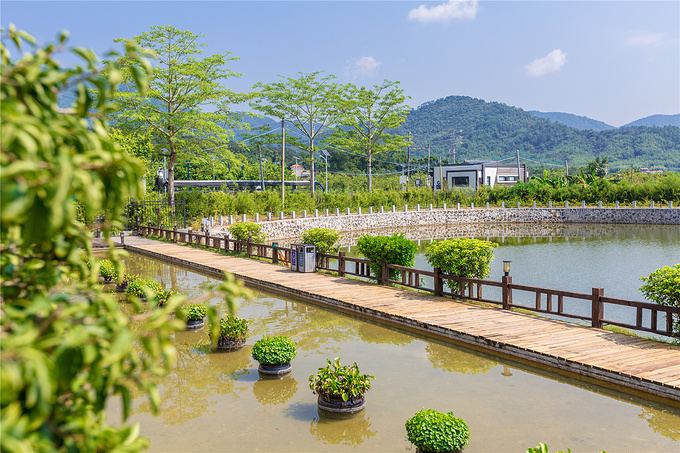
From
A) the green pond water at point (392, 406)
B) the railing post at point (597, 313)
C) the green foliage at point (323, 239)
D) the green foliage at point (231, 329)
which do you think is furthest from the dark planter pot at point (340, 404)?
the green foliage at point (323, 239)

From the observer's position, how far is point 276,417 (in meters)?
7.45

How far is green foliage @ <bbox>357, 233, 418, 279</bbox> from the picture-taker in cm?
1520

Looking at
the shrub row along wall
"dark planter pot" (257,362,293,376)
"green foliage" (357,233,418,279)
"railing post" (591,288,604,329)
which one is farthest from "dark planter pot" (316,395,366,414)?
the shrub row along wall

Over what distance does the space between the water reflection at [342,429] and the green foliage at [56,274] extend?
5042 mm

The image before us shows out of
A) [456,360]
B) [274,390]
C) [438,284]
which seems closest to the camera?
[274,390]

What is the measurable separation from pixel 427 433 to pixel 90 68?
5.08 m

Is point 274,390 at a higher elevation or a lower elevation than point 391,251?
lower

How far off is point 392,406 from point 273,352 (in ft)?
7.15

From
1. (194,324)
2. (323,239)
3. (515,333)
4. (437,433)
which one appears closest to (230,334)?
(194,324)

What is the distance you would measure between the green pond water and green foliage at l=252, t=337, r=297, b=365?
0.31 meters

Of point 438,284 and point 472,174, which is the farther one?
point 472,174

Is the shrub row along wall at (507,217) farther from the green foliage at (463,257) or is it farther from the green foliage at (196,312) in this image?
the green foliage at (196,312)

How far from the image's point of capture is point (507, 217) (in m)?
52.8

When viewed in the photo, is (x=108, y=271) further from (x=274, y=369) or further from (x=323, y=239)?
(x=274, y=369)
